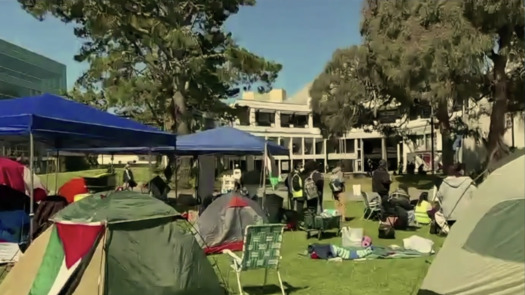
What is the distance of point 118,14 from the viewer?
2792cm

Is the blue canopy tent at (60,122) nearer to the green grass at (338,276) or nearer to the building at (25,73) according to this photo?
the green grass at (338,276)

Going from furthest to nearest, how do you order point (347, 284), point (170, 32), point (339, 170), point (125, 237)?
point (170, 32) < point (339, 170) < point (347, 284) < point (125, 237)

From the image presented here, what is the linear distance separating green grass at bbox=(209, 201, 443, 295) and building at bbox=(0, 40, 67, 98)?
64895 millimetres

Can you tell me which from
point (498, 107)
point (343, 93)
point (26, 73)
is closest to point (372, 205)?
point (498, 107)

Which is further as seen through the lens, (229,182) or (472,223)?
(229,182)

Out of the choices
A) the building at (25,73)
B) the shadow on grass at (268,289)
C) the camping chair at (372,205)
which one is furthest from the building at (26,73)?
the shadow on grass at (268,289)

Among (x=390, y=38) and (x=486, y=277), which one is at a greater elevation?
(x=390, y=38)

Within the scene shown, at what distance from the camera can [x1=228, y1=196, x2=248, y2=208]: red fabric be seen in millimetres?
11629

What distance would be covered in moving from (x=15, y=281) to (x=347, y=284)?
424 centimetres

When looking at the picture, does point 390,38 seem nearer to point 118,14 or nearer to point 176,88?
point 176,88

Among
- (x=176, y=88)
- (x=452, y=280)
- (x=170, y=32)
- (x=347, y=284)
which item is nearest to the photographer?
(x=452, y=280)

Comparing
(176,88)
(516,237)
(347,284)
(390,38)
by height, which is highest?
(390,38)

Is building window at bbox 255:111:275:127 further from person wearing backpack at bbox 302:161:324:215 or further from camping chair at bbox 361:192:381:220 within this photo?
person wearing backpack at bbox 302:161:324:215

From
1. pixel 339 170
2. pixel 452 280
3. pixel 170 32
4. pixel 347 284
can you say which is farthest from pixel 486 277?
pixel 170 32
